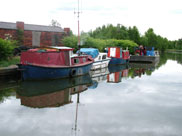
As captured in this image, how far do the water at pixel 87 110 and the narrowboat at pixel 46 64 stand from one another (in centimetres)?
67

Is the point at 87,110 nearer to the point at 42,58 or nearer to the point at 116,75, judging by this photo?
the point at 42,58

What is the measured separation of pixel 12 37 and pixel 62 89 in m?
15.0

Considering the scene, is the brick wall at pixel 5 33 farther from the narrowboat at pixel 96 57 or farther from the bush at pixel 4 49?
the narrowboat at pixel 96 57

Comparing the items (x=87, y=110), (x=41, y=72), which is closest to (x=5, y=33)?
(x=41, y=72)

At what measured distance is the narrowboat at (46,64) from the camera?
43.9ft

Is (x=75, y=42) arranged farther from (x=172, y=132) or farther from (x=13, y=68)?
(x=172, y=132)

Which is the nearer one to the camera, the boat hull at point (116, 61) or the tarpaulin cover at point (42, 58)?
the tarpaulin cover at point (42, 58)

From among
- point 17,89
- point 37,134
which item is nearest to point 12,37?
point 17,89

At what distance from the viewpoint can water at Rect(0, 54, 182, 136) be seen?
649 cm

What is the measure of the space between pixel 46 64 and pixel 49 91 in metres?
2.77

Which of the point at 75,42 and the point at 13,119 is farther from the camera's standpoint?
the point at 75,42

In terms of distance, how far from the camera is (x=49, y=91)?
38.2 ft

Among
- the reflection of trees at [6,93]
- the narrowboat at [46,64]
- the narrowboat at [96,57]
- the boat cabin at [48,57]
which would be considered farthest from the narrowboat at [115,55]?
the reflection of trees at [6,93]

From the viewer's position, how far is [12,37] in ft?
80.1
